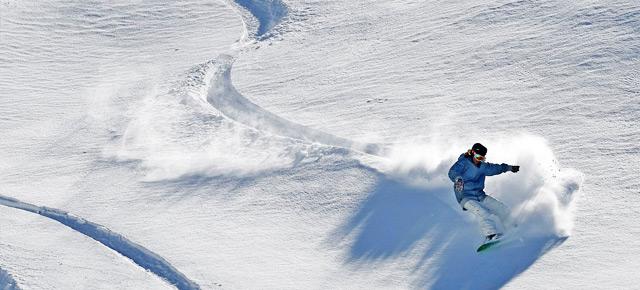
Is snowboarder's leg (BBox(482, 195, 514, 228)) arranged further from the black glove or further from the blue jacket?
the black glove

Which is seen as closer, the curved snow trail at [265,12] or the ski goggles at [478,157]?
the ski goggles at [478,157]

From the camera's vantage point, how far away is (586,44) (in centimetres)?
2047

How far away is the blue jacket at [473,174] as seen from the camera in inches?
579

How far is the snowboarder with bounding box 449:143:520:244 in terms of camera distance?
14508 millimetres

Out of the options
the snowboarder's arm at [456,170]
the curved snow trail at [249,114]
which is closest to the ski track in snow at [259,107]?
the curved snow trail at [249,114]

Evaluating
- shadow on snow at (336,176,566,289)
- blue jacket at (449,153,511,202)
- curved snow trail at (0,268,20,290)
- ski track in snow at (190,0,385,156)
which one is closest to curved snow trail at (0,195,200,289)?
curved snow trail at (0,268,20,290)

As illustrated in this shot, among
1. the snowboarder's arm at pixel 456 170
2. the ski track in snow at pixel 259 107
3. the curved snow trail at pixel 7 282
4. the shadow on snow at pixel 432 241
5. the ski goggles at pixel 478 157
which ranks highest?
the ski goggles at pixel 478 157

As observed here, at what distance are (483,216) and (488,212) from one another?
0.11m

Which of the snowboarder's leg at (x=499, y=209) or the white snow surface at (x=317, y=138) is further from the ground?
the snowboarder's leg at (x=499, y=209)

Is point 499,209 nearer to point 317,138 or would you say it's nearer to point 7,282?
point 317,138

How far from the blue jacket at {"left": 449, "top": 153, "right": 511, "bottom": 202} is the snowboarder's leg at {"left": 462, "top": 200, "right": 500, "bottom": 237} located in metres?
0.13

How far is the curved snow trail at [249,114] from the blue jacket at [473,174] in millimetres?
3056

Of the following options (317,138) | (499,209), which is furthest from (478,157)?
(317,138)

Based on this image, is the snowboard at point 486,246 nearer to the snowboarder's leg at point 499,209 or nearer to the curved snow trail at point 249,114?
the snowboarder's leg at point 499,209
